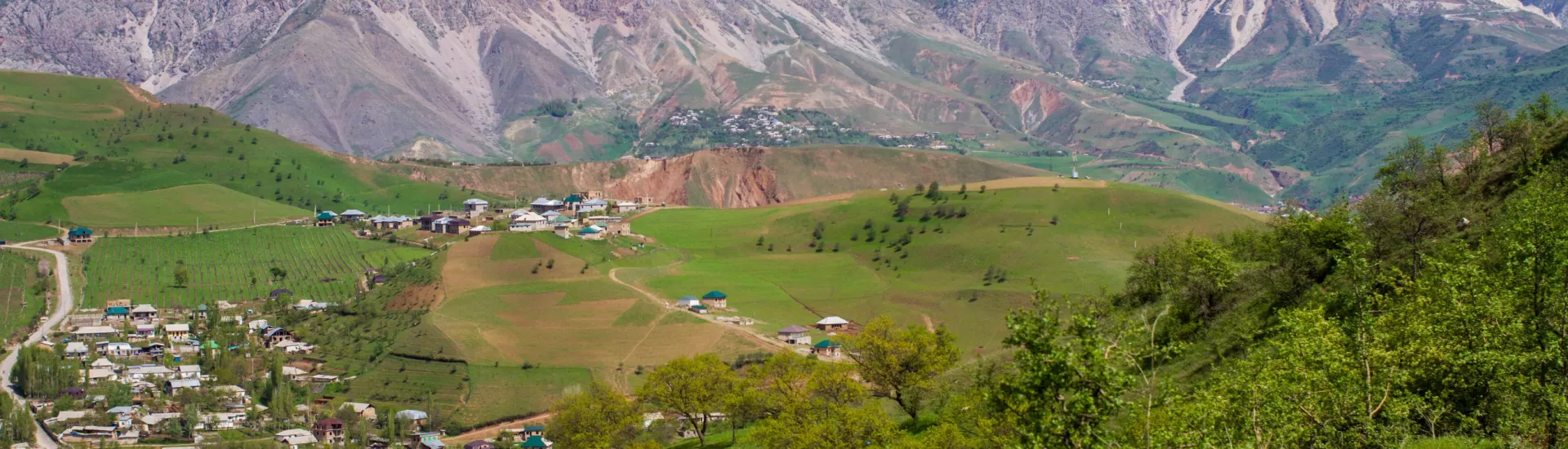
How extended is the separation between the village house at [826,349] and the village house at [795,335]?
18.1ft

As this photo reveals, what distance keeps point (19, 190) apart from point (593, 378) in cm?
12517

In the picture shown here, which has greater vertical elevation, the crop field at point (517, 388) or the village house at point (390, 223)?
the village house at point (390, 223)

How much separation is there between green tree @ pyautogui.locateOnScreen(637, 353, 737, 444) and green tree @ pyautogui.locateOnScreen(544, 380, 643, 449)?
2.62 meters

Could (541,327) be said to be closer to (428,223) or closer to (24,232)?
(428,223)

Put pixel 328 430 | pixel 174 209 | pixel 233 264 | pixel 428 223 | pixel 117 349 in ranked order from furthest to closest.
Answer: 1. pixel 428 223
2. pixel 174 209
3. pixel 233 264
4. pixel 117 349
5. pixel 328 430

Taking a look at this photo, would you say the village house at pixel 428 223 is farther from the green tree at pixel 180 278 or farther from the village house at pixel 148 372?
the village house at pixel 148 372

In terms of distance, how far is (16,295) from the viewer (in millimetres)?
143000

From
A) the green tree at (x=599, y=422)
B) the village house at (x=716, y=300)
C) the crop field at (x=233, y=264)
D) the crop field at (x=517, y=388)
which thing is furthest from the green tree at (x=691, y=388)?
the crop field at (x=233, y=264)

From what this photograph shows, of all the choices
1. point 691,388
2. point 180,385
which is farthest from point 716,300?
point 691,388

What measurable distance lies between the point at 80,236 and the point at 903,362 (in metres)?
143

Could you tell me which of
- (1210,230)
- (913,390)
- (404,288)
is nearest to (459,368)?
(404,288)

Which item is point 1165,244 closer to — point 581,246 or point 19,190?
point 581,246

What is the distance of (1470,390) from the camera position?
3158cm

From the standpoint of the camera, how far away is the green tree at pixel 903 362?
60969 millimetres
